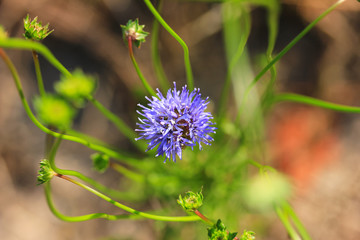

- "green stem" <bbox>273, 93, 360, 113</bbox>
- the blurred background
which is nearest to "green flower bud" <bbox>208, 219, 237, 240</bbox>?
"green stem" <bbox>273, 93, 360, 113</bbox>

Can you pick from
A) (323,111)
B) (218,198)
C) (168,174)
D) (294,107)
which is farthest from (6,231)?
(323,111)

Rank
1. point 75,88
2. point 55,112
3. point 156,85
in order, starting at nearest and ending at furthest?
1. point 55,112
2. point 75,88
3. point 156,85

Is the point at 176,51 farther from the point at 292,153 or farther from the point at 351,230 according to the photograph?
the point at 351,230

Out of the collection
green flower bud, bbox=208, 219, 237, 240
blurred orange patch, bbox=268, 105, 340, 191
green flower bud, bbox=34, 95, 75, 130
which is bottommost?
green flower bud, bbox=34, 95, 75, 130

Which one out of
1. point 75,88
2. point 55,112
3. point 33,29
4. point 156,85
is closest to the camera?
point 55,112

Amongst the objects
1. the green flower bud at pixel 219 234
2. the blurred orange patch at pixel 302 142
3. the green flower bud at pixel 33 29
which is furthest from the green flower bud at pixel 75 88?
the blurred orange patch at pixel 302 142

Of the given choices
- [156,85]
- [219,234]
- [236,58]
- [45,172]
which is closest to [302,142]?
[156,85]

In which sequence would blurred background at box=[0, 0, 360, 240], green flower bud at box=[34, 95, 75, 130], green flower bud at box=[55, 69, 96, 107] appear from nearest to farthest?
green flower bud at box=[34, 95, 75, 130]
green flower bud at box=[55, 69, 96, 107]
blurred background at box=[0, 0, 360, 240]

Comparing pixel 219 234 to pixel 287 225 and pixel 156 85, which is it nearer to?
pixel 287 225

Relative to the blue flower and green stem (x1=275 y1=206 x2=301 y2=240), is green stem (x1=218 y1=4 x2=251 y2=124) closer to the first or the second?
the blue flower
